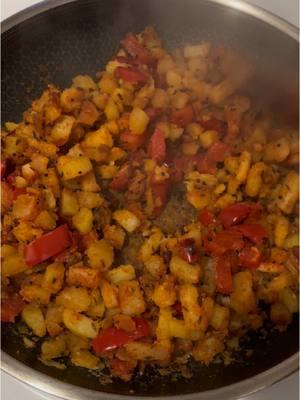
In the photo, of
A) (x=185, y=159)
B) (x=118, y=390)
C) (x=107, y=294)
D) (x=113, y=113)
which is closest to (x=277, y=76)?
(x=185, y=159)

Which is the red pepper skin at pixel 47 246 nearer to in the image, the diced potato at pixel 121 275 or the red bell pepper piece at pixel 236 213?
the diced potato at pixel 121 275

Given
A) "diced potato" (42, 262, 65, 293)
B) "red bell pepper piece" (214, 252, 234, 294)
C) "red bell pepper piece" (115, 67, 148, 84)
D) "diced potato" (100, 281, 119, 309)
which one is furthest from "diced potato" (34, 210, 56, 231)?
"red bell pepper piece" (115, 67, 148, 84)

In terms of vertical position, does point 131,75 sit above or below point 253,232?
above

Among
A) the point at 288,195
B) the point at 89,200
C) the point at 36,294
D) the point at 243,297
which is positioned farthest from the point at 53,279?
the point at 288,195

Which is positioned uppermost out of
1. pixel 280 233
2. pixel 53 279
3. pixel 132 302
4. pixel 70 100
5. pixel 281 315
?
pixel 70 100

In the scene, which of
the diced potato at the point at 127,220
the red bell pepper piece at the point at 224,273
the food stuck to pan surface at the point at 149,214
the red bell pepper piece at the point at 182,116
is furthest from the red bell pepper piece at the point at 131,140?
the red bell pepper piece at the point at 224,273

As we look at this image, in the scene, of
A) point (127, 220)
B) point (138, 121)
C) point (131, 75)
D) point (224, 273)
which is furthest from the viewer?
point (131, 75)

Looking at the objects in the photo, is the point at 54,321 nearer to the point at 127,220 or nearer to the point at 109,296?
the point at 109,296
